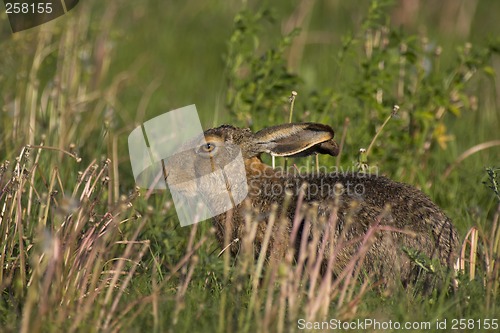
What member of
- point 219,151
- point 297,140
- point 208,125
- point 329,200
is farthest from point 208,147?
point 208,125

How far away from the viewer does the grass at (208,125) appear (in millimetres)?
4074

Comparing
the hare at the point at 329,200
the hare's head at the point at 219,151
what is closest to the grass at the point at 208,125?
the hare at the point at 329,200

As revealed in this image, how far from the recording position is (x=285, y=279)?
3.78 metres

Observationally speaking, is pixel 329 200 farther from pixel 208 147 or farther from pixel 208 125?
pixel 208 125

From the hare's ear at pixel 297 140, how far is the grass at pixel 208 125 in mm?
428

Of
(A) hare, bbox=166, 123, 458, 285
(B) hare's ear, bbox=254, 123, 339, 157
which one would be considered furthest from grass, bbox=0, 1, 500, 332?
(B) hare's ear, bbox=254, 123, 339, 157

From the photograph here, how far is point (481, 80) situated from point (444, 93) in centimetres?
244

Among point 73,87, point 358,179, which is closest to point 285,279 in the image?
point 358,179

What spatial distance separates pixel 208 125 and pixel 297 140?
5.62ft

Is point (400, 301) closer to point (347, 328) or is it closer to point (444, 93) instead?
point (347, 328)

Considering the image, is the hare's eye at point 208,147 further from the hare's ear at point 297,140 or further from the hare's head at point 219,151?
the hare's ear at point 297,140

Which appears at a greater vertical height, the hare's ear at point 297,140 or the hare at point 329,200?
the hare's ear at point 297,140

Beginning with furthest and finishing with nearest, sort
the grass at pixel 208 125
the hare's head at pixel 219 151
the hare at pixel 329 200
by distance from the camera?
1. the hare's head at pixel 219 151
2. the hare at pixel 329 200
3. the grass at pixel 208 125

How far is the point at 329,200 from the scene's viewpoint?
16.4ft
